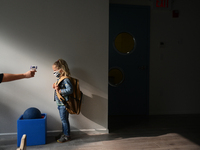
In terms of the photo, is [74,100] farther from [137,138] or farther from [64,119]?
[137,138]

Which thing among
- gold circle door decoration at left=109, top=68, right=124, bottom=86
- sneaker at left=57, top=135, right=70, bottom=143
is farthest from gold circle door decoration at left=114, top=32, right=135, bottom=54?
sneaker at left=57, top=135, right=70, bottom=143

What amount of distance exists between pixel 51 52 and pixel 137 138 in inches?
73.4

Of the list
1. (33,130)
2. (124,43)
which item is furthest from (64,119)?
(124,43)

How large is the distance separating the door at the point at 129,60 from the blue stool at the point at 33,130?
6.62ft

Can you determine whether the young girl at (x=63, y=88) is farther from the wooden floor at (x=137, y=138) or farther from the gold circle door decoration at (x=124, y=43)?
the gold circle door decoration at (x=124, y=43)

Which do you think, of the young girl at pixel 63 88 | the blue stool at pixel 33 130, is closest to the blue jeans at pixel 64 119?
the young girl at pixel 63 88

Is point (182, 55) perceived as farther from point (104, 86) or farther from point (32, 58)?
point (32, 58)

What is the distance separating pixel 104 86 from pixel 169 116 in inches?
81.7

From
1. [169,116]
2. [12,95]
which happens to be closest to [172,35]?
[169,116]

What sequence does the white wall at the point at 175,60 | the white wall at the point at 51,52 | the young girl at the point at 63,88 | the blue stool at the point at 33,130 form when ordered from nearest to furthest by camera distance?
the blue stool at the point at 33,130, the young girl at the point at 63,88, the white wall at the point at 51,52, the white wall at the point at 175,60

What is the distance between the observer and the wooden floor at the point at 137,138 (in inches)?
106

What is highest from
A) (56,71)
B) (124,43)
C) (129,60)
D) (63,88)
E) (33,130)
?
(124,43)

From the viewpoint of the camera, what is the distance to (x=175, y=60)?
4664mm

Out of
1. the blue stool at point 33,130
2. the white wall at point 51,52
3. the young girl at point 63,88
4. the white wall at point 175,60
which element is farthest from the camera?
the white wall at point 175,60
